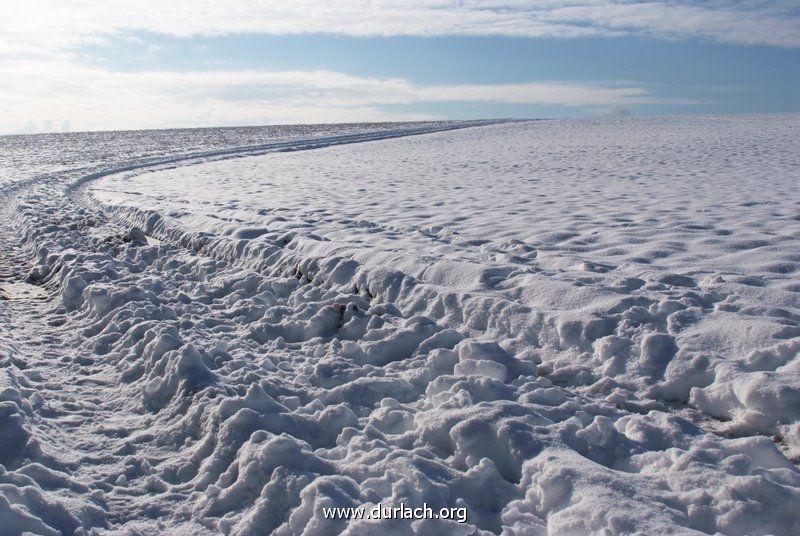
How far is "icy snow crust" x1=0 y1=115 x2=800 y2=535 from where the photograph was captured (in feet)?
9.77

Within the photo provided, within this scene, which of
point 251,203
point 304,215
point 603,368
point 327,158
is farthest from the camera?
point 327,158

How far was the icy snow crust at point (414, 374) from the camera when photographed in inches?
117

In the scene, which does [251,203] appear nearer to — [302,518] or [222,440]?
[222,440]

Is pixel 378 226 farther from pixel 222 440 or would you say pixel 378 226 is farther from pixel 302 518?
pixel 302 518

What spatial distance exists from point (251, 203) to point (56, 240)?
4.02m

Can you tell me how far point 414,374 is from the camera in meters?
4.49

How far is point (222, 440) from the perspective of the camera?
3.54 m

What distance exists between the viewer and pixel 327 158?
86.0ft

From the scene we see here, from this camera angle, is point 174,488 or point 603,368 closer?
point 174,488

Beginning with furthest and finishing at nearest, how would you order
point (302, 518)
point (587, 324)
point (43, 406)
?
1. point (587, 324)
2. point (43, 406)
3. point (302, 518)

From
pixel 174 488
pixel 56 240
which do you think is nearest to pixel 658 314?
pixel 174 488

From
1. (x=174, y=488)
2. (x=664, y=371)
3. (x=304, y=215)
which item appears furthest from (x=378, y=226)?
(x=174, y=488)

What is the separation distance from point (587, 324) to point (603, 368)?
0.54m

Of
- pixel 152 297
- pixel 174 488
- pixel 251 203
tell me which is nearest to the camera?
pixel 174 488
